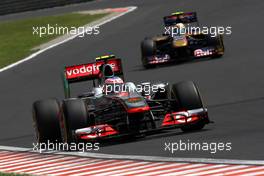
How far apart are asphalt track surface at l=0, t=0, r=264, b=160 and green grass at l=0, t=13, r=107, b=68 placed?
4.56 feet

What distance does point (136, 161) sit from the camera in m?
12.4

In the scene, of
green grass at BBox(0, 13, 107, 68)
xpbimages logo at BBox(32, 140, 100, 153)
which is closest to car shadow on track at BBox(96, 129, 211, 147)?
xpbimages logo at BBox(32, 140, 100, 153)

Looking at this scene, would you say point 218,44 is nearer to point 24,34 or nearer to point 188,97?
point 188,97

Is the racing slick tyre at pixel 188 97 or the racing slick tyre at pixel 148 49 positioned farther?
the racing slick tyre at pixel 148 49

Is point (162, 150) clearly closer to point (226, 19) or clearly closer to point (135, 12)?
point (226, 19)

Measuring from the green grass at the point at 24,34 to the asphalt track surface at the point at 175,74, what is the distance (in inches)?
54.8

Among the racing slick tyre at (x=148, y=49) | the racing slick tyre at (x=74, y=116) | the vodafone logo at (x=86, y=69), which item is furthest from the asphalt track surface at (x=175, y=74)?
the vodafone logo at (x=86, y=69)

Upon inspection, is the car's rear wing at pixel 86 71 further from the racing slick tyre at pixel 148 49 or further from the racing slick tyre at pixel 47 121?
the racing slick tyre at pixel 148 49

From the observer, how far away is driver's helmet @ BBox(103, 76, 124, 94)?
53.2 ft

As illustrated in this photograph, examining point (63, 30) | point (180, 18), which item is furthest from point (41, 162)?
Answer: point (63, 30)

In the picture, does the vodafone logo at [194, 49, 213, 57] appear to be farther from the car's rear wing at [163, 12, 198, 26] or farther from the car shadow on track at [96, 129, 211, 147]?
the car shadow on track at [96, 129, 211, 147]

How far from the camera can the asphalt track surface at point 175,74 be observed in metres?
14.4

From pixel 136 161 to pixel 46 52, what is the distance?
21527 millimetres

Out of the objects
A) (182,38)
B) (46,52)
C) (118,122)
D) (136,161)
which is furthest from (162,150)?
(46,52)
